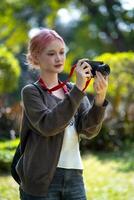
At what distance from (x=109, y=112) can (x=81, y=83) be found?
8.90 metres

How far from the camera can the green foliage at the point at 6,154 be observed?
750 cm

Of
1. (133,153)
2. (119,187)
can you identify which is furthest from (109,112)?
(119,187)

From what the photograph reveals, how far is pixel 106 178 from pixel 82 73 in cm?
515

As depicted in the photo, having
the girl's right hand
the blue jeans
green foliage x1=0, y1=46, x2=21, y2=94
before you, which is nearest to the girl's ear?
the girl's right hand

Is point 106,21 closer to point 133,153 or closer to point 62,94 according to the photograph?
point 133,153

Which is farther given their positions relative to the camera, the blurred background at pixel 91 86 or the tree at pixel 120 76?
the tree at pixel 120 76

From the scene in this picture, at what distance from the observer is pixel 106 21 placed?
15.7m

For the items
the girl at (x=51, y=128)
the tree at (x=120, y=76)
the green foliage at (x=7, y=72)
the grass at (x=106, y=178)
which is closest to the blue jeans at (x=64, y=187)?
the girl at (x=51, y=128)

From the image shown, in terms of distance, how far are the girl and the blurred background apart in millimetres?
229

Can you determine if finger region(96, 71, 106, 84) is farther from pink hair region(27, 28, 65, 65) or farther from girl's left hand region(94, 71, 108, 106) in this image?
pink hair region(27, 28, 65, 65)

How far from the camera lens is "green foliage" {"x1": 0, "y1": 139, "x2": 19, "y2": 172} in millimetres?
7496

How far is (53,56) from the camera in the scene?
7.56 ft

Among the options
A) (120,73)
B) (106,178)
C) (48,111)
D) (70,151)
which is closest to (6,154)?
(106,178)

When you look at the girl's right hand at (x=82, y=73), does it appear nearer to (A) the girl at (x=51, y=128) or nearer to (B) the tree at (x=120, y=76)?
(A) the girl at (x=51, y=128)
